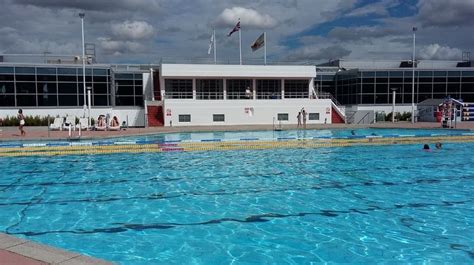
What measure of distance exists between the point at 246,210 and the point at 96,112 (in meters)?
29.0

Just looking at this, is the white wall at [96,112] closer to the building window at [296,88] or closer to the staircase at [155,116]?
the staircase at [155,116]

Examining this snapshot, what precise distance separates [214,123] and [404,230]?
29.1 meters

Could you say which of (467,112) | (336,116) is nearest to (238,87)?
(336,116)

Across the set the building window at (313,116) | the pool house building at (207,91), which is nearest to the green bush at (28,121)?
the pool house building at (207,91)

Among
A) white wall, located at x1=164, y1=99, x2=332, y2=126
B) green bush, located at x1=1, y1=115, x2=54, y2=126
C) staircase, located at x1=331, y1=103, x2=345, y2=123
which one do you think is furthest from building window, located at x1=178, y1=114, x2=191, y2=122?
staircase, located at x1=331, y1=103, x2=345, y2=123

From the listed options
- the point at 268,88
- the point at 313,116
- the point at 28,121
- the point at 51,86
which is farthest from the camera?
the point at 268,88

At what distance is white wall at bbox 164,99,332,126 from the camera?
3475 cm

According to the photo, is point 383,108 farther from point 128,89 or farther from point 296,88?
point 128,89

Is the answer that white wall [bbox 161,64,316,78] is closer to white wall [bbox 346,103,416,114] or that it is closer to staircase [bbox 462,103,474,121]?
white wall [bbox 346,103,416,114]

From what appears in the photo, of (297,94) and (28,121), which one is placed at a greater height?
(297,94)

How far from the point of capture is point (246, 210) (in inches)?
329

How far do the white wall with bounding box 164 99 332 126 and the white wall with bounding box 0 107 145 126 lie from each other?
11.5ft

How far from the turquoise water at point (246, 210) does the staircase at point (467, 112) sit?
2480 centimetres

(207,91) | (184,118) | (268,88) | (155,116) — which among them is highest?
(268,88)
